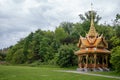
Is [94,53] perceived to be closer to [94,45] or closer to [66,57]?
[94,45]

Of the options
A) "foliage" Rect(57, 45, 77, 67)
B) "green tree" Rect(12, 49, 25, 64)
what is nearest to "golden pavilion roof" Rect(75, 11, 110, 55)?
"foliage" Rect(57, 45, 77, 67)

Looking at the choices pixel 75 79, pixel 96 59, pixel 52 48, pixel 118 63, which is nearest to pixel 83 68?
pixel 96 59

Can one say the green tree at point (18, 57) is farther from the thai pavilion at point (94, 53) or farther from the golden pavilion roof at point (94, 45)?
the golden pavilion roof at point (94, 45)

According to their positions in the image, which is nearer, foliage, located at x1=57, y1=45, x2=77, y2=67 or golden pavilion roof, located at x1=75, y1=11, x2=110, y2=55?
golden pavilion roof, located at x1=75, y1=11, x2=110, y2=55

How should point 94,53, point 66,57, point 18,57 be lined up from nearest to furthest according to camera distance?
point 94,53, point 66,57, point 18,57

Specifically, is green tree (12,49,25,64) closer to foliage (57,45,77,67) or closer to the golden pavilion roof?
foliage (57,45,77,67)

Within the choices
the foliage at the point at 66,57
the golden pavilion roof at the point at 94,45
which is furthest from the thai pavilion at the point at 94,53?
the foliage at the point at 66,57

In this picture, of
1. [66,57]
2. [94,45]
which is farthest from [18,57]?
[94,45]

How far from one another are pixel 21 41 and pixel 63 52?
3809 cm

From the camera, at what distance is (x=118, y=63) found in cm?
3422

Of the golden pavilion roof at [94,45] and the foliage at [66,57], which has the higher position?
the golden pavilion roof at [94,45]

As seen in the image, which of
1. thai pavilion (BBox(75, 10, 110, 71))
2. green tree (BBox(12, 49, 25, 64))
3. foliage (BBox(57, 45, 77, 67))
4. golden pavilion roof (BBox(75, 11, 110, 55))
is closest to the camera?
thai pavilion (BBox(75, 10, 110, 71))

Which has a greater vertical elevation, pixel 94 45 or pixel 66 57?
pixel 94 45

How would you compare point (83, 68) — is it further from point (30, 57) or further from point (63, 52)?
point (30, 57)
